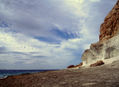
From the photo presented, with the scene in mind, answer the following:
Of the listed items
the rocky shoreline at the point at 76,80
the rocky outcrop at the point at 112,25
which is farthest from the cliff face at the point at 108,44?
the rocky shoreline at the point at 76,80

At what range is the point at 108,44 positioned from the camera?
25.0 m

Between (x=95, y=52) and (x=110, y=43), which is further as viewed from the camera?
(x=95, y=52)

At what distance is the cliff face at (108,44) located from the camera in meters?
23.8

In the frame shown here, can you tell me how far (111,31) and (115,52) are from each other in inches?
389

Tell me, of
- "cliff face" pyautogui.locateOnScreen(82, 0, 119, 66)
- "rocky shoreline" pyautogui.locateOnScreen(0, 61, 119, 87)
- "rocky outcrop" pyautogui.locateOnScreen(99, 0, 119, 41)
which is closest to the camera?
"rocky shoreline" pyautogui.locateOnScreen(0, 61, 119, 87)

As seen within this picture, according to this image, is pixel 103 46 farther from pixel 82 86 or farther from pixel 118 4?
pixel 82 86

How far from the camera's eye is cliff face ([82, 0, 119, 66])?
2384cm

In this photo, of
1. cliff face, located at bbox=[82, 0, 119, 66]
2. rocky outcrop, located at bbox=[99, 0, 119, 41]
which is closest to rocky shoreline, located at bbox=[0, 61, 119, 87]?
cliff face, located at bbox=[82, 0, 119, 66]

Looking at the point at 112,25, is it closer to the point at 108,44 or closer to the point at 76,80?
the point at 108,44

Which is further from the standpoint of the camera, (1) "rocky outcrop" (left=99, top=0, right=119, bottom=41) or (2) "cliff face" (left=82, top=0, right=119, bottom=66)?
(1) "rocky outcrop" (left=99, top=0, right=119, bottom=41)

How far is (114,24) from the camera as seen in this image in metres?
31.2

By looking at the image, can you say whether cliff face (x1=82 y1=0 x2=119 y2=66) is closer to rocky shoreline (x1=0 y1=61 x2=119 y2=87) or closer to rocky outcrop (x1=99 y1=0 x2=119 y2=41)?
rocky outcrop (x1=99 y1=0 x2=119 y2=41)

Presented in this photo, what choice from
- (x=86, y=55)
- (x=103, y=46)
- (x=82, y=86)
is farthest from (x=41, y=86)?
(x=86, y=55)

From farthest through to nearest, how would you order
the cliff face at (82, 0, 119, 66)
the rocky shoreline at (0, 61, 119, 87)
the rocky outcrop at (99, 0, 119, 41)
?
the rocky outcrop at (99, 0, 119, 41)
the cliff face at (82, 0, 119, 66)
the rocky shoreline at (0, 61, 119, 87)
